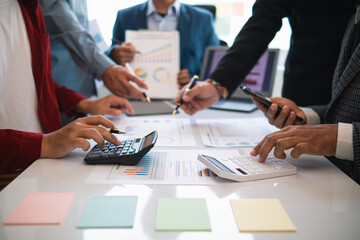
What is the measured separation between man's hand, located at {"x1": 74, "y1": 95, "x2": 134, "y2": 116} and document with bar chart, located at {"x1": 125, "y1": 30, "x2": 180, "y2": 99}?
335 mm

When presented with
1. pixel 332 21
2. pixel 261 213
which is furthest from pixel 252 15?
pixel 261 213

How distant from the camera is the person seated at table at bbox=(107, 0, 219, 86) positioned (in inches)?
75.4

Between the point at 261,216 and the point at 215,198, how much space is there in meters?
0.10

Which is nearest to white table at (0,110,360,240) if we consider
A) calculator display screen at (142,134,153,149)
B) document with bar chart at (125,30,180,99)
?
calculator display screen at (142,134,153,149)

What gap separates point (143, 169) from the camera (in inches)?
29.3

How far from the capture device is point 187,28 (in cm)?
194

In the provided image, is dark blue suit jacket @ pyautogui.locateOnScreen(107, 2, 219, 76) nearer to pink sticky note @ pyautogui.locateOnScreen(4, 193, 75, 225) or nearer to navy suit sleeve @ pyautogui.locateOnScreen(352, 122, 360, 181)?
navy suit sleeve @ pyautogui.locateOnScreen(352, 122, 360, 181)

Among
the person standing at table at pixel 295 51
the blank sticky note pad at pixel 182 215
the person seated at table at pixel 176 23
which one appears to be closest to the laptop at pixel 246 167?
the blank sticky note pad at pixel 182 215

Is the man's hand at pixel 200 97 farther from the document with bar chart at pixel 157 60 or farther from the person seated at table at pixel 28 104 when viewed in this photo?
the person seated at table at pixel 28 104

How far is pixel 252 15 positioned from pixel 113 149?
0.95 metres

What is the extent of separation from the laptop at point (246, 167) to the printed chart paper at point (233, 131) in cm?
18

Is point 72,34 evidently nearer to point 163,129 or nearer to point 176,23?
point 163,129

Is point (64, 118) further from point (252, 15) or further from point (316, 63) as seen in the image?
point (316, 63)

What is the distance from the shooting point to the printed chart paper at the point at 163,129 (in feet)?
3.19
